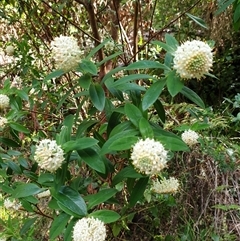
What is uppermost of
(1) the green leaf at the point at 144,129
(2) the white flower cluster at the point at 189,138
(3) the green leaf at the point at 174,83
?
(3) the green leaf at the point at 174,83

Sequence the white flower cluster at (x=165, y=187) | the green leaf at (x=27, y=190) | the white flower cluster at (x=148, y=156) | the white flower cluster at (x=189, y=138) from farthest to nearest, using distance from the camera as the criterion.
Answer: the white flower cluster at (x=189, y=138)
the white flower cluster at (x=165, y=187)
the green leaf at (x=27, y=190)
the white flower cluster at (x=148, y=156)

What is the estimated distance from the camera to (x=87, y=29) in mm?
2619

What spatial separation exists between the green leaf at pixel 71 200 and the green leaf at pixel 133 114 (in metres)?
0.27

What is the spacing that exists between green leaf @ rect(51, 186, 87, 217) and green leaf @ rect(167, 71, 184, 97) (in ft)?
1.29

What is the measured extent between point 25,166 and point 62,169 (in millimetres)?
505

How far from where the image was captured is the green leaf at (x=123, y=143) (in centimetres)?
94

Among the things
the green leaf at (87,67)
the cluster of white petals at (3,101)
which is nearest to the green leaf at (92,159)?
the green leaf at (87,67)

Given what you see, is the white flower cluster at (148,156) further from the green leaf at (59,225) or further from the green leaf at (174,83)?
the green leaf at (59,225)

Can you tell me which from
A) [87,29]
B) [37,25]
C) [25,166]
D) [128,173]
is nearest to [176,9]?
[87,29]

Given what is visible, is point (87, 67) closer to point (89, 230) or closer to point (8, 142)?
point (89, 230)

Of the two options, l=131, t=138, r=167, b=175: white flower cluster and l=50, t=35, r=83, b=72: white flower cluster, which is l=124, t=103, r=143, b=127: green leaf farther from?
l=50, t=35, r=83, b=72: white flower cluster

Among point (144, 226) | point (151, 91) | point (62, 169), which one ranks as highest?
point (151, 91)

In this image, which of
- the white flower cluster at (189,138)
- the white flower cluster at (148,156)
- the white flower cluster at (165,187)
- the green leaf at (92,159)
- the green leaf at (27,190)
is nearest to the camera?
the white flower cluster at (148,156)

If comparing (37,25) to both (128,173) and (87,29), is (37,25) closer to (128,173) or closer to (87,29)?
(87,29)
